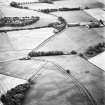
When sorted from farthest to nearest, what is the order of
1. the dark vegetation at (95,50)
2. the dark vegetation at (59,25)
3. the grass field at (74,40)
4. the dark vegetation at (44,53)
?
the dark vegetation at (59,25)
the grass field at (74,40)
the dark vegetation at (95,50)
the dark vegetation at (44,53)

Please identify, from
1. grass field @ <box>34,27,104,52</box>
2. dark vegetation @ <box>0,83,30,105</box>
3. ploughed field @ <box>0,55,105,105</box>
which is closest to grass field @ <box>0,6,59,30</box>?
grass field @ <box>34,27,104,52</box>

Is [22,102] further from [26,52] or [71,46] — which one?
[71,46]

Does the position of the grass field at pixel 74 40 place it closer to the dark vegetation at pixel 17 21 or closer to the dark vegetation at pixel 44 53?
the dark vegetation at pixel 44 53

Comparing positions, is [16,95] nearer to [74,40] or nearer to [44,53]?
[44,53]

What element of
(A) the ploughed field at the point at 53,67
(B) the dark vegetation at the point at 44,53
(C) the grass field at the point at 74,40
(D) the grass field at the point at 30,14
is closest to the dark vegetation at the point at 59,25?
(A) the ploughed field at the point at 53,67

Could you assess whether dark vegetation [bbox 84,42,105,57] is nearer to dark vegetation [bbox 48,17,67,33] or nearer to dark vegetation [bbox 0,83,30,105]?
dark vegetation [bbox 48,17,67,33]
